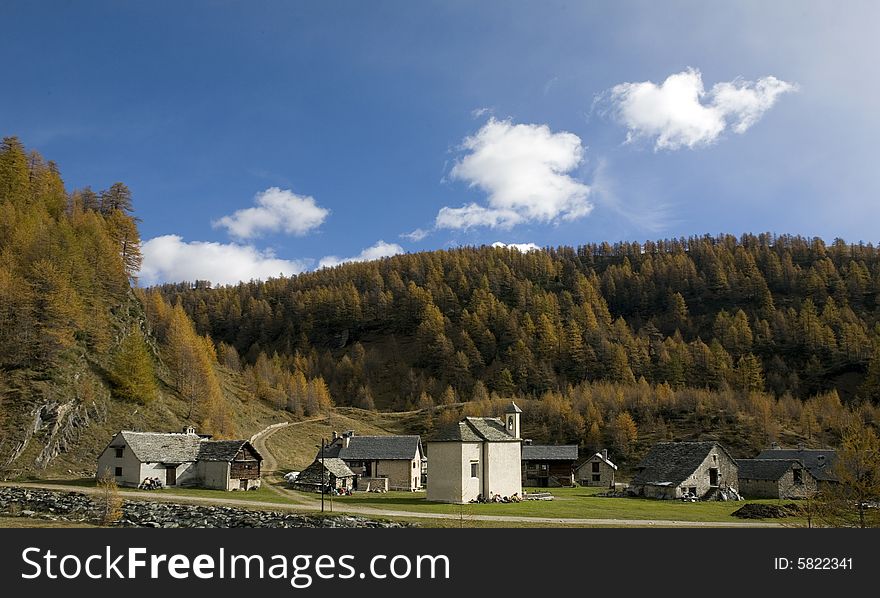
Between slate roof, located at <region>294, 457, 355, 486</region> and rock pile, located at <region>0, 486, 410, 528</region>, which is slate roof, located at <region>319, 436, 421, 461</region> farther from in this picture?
rock pile, located at <region>0, 486, 410, 528</region>

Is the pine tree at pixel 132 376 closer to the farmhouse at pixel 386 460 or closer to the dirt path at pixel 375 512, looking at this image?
the dirt path at pixel 375 512

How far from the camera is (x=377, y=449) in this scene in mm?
75500

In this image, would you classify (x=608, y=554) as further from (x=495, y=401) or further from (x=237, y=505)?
(x=495, y=401)

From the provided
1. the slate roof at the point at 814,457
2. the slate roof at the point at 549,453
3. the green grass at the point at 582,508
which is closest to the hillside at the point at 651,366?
the slate roof at the point at 549,453

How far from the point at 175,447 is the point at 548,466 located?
152 ft

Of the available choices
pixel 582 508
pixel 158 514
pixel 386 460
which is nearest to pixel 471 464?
pixel 582 508

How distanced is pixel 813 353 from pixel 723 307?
4012 centimetres

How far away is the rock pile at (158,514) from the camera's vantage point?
123ft

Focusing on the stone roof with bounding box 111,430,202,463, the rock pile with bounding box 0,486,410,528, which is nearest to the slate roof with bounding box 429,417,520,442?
the rock pile with bounding box 0,486,410,528

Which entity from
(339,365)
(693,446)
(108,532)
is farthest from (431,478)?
(339,365)

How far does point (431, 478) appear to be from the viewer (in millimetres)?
53594

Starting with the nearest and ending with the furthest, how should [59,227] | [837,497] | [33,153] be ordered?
[837,497] → [59,227] → [33,153]

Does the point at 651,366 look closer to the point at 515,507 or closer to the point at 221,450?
the point at 515,507

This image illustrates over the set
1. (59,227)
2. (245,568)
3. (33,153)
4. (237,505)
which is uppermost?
(33,153)
